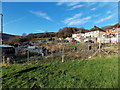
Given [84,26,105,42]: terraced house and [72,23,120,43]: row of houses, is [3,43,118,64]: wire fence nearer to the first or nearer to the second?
[72,23,120,43]: row of houses

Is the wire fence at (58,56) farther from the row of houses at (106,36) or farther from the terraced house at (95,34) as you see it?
the terraced house at (95,34)

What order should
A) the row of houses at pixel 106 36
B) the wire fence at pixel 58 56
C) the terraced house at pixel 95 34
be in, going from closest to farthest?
the wire fence at pixel 58 56 → the row of houses at pixel 106 36 → the terraced house at pixel 95 34

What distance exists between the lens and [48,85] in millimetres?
2680

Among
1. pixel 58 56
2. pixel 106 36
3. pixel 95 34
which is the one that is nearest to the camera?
pixel 58 56

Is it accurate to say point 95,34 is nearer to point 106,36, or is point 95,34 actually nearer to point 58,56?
point 106,36

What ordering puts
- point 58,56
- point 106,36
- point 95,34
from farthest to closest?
point 95,34
point 106,36
point 58,56

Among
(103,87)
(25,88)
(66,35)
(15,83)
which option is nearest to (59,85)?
(25,88)

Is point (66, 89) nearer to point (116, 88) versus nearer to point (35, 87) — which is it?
point (35, 87)

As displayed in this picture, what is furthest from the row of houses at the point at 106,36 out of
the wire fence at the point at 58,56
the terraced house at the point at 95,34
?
the wire fence at the point at 58,56

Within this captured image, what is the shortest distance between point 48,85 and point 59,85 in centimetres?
38

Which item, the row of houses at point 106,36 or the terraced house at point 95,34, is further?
the terraced house at point 95,34

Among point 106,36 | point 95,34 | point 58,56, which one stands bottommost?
point 58,56

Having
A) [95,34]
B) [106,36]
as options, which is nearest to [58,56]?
[106,36]

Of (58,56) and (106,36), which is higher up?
(106,36)
